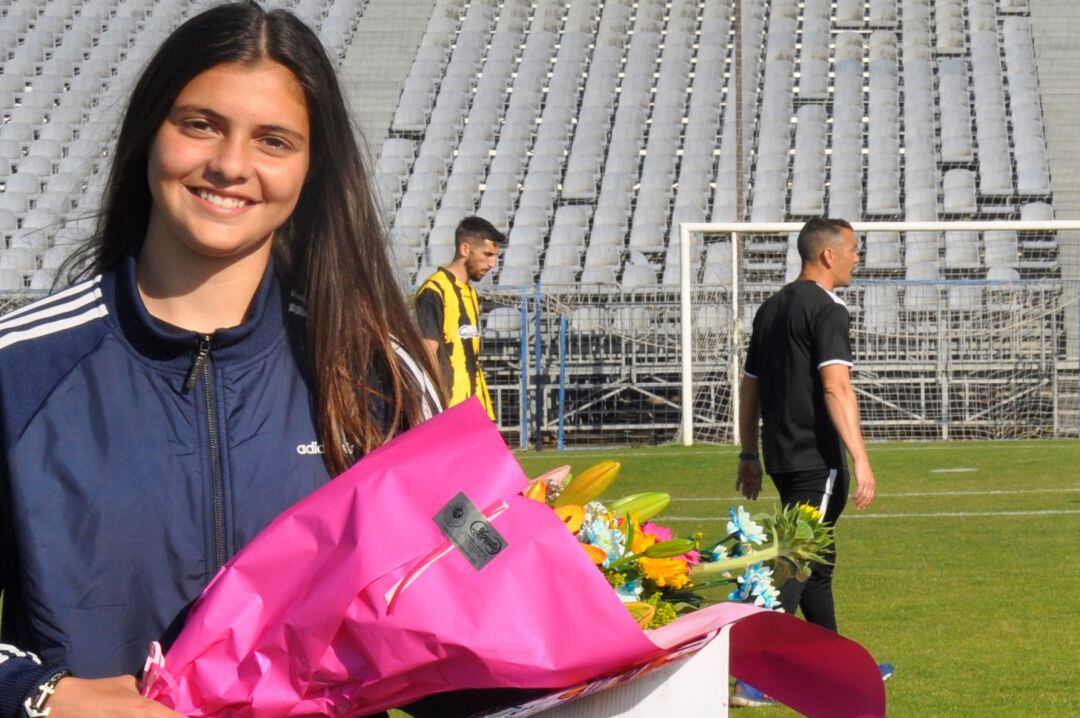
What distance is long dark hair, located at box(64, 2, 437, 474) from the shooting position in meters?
1.90

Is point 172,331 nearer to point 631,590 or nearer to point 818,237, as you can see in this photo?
point 631,590

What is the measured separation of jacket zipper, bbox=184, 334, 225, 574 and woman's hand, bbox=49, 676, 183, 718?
21cm

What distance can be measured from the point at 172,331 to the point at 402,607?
1.70ft

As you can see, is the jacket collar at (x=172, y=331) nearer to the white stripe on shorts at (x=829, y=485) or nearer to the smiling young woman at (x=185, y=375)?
the smiling young woman at (x=185, y=375)

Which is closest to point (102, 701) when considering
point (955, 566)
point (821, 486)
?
point (821, 486)

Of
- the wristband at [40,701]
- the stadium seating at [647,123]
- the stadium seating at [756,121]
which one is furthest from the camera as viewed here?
the stadium seating at [756,121]

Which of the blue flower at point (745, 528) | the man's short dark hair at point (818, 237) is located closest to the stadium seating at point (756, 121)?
the man's short dark hair at point (818, 237)

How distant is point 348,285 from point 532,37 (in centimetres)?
2739

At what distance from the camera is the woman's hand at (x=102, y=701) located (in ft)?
5.13

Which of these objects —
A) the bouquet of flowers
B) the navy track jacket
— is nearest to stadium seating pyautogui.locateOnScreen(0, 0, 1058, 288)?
the bouquet of flowers

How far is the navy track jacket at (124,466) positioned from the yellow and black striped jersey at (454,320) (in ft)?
23.0

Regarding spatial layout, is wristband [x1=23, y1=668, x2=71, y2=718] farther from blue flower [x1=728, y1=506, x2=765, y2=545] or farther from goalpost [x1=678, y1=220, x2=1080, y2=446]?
goalpost [x1=678, y1=220, x2=1080, y2=446]

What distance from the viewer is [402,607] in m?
1.51

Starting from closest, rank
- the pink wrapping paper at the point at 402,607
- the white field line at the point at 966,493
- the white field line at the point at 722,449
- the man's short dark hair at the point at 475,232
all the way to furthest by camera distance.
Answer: the pink wrapping paper at the point at 402,607, the man's short dark hair at the point at 475,232, the white field line at the point at 966,493, the white field line at the point at 722,449
